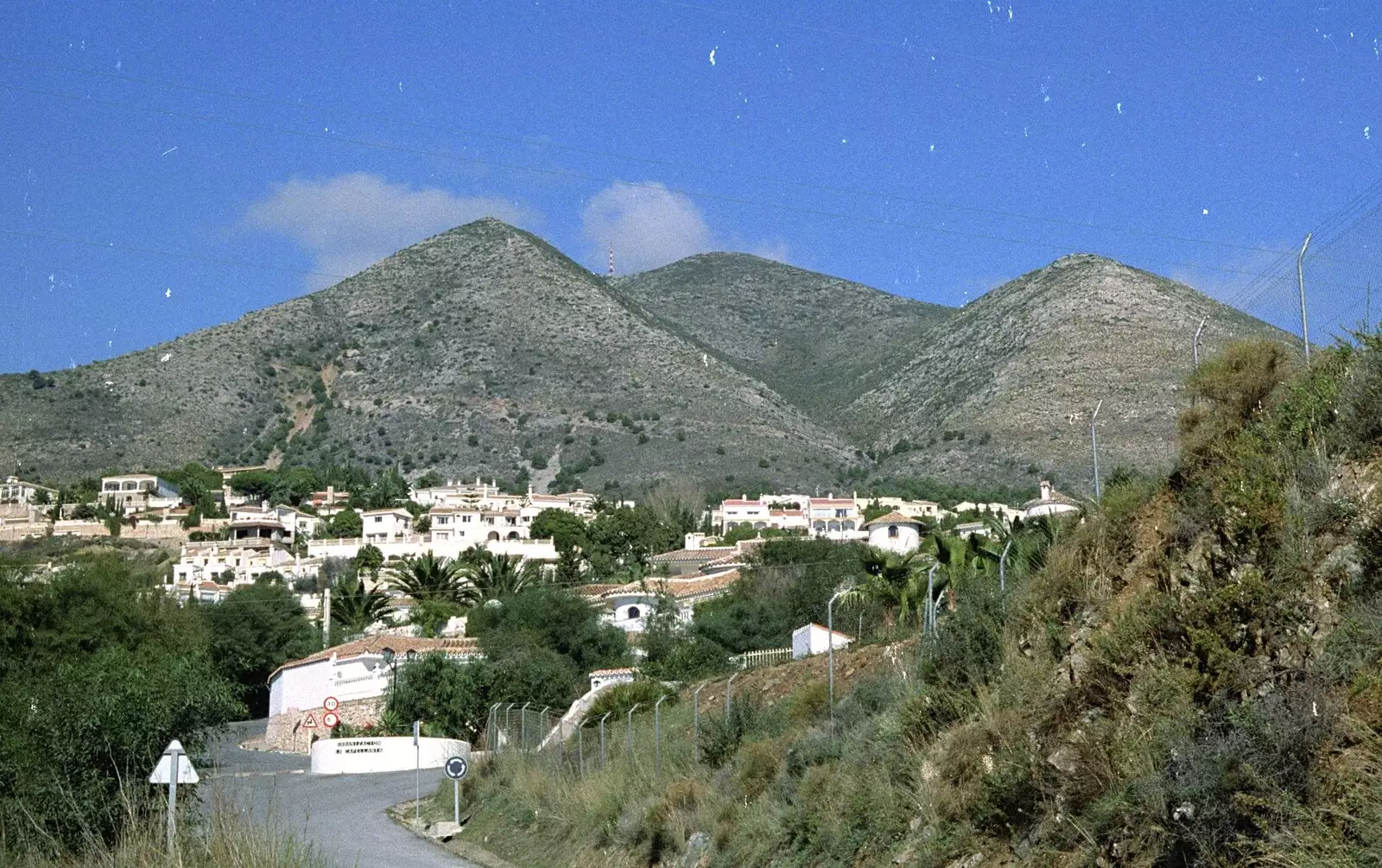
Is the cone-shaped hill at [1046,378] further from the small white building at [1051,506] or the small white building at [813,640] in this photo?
the small white building at [813,640]

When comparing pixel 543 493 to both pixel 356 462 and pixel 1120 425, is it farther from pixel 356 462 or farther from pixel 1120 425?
pixel 1120 425

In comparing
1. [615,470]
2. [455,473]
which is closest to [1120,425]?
[615,470]

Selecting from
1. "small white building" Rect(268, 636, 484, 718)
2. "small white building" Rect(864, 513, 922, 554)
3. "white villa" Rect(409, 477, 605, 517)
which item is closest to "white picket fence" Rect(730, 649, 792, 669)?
"small white building" Rect(268, 636, 484, 718)

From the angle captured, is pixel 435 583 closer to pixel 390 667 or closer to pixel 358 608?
pixel 358 608

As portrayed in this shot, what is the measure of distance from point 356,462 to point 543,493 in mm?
20564

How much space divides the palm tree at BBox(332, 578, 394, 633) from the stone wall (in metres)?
19.0

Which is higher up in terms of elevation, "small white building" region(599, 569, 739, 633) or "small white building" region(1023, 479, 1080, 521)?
Result: "small white building" region(1023, 479, 1080, 521)

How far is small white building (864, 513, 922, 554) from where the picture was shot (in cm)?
8362

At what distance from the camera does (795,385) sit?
545ft

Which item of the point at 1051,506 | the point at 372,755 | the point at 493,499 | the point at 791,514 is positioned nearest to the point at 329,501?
the point at 493,499

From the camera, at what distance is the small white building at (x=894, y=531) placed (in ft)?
274

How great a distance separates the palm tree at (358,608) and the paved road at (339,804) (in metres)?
25.2

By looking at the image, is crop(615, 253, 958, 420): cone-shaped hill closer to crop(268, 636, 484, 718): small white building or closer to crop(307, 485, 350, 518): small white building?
crop(307, 485, 350, 518): small white building

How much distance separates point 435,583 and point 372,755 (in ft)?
119
